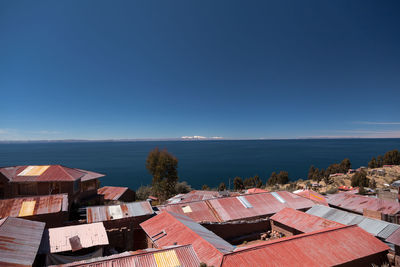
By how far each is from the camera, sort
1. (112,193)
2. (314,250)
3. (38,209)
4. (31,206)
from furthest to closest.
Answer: (112,193)
(31,206)
(38,209)
(314,250)

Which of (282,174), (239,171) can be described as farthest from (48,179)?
(239,171)

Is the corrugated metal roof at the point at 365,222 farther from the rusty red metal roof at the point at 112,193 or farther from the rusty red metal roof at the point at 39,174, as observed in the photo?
the rusty red metal roof at the point at 112,193

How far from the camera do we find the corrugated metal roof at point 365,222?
15.0m

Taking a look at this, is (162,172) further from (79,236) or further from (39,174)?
(79,236)

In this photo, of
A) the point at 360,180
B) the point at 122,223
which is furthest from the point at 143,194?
the point at 360,180

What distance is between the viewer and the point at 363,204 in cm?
2147

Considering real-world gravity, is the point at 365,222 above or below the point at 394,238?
below

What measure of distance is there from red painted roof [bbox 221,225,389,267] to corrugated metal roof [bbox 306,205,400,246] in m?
1.27

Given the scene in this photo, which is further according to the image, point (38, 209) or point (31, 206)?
point (31, 206)

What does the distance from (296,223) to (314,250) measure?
6.22 metres

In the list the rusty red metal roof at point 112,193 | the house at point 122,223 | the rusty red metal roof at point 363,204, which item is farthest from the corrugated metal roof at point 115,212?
the rusty red metal roof at point 363,204

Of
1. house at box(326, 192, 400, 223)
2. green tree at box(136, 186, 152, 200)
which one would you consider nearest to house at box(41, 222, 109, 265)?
house at box(326, 192, 400, 223)

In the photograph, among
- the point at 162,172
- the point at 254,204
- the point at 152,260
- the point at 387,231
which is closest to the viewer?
the point at 152,260

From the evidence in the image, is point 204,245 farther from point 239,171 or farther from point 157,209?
point 239,171
